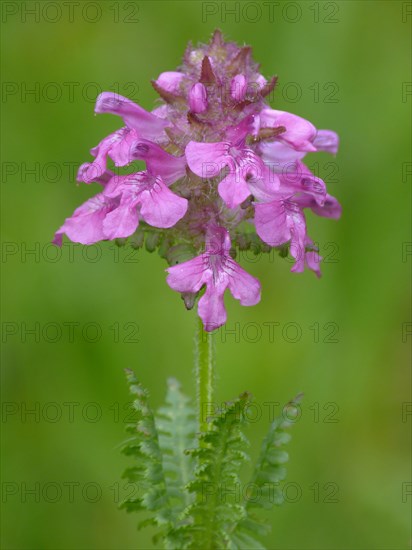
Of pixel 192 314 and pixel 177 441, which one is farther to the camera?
pixel 192 314

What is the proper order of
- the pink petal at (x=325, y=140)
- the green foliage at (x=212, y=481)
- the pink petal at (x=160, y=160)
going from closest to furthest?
the pink petal at (x=160, y=160) → the green foliage at (x=212, y=481) → the pink petal at (x=325, y=140)

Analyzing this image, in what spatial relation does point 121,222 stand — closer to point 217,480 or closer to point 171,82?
point 171,82

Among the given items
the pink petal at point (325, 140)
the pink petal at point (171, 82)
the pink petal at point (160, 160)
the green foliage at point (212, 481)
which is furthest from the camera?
the pink petal at point (325, 140)

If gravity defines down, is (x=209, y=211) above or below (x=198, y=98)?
below

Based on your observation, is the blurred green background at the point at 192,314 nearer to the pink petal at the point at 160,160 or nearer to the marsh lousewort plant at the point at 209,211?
the marsh lousewort plant at the point at 209,211

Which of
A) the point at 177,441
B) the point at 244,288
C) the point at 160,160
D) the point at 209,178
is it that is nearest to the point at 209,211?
the point at 209,178

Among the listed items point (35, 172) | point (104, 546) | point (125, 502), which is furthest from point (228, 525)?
point (35, 172)

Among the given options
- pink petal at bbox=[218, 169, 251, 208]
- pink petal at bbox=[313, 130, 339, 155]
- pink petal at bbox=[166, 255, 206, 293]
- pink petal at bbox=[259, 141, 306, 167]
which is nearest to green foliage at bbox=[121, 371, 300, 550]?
pink petal at bbox=[166, 255, 206, 293]

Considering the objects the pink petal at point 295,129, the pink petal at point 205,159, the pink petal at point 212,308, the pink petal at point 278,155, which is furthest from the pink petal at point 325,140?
the pink petal at point 212,308
